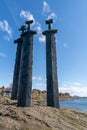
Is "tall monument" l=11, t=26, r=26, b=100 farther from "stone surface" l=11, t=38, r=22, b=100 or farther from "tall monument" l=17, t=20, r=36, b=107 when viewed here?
"tall monument" l=17, t=20, r=36, b=107

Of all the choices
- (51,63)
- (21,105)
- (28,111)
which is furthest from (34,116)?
(51,63)

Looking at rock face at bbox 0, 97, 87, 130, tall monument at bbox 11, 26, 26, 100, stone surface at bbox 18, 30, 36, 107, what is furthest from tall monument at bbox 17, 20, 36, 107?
tall monument at bbox 11, 26, 26, 100

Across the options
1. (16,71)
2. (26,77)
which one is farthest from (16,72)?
(26,77)

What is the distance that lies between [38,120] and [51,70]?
4799 mm

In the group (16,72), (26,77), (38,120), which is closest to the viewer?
(38,120)

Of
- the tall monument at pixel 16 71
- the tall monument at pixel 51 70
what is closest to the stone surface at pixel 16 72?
A: the tall monument at pixel 16 71

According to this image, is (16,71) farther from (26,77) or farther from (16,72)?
(26,77)

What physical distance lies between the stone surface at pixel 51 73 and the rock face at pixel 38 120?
5.86ft

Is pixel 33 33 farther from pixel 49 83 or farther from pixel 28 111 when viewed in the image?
pixel 28 111

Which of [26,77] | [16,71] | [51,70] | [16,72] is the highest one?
[16,71]

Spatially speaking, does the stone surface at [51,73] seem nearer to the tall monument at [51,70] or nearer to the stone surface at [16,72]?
the tall monument at [51,70]

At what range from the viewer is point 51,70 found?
44.5ft

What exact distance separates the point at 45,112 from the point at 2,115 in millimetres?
2490

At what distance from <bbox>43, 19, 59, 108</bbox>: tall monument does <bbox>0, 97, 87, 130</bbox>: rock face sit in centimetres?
181
